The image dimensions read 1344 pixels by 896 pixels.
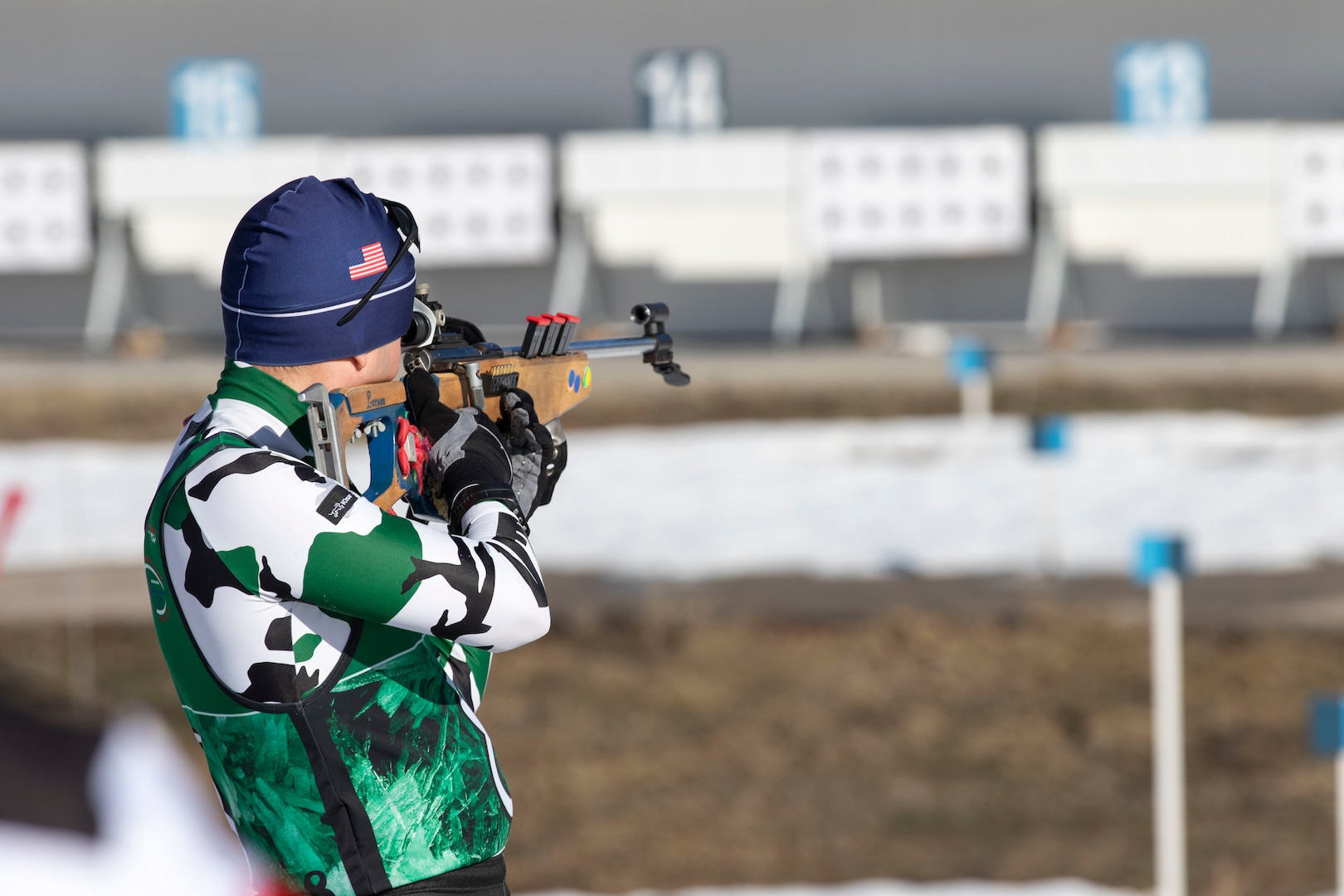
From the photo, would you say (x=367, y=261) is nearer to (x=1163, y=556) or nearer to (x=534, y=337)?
(x=534, y=337)

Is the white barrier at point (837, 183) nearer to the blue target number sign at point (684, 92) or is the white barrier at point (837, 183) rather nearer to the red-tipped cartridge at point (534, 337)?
the blue target number sign at point (684, 92)

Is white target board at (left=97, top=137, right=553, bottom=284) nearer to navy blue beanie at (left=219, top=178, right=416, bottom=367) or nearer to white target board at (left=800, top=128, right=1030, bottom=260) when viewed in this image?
white target board at (left=800, top=128, right=1030, bottom=260)

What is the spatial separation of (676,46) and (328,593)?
13.6 meters

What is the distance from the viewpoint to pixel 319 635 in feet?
4.74

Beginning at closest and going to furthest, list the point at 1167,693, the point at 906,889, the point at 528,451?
the point at 528,451
the point at 1167,693
the point at 906,889

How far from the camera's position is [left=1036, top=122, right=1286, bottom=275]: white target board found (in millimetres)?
13555

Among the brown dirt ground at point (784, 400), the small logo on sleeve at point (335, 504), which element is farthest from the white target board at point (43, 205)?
the small logo on sleeve at point (335, 504)

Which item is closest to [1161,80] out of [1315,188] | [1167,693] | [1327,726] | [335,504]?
[1315,188]

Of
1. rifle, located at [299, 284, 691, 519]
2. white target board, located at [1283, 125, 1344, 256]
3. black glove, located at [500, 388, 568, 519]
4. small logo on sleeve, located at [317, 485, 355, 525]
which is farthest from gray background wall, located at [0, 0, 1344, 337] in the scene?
small logo on sleeve, located at [317, 485, 355, 525]

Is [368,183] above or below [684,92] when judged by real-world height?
below

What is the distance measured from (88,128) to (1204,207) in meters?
9.73

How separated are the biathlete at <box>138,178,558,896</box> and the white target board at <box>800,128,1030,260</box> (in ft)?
40.7

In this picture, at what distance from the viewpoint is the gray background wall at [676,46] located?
1424 cm

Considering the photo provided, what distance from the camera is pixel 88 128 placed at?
14328 millimetres
